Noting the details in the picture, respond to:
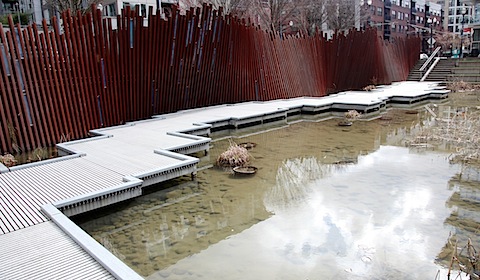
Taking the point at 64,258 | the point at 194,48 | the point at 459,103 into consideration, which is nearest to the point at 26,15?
the point at 194,48

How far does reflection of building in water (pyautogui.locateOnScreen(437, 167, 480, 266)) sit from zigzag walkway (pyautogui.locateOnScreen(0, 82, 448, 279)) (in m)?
3.24

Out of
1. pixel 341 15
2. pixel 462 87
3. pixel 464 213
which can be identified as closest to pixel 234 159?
pixel 464 213

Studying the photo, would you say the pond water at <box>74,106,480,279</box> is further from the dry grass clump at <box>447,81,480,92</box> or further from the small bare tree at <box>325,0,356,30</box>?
the small bare tree at <box>325,0,356,30</box>

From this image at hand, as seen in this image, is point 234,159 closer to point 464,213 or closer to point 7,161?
point 464,213

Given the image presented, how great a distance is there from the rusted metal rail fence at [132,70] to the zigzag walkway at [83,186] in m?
0.76

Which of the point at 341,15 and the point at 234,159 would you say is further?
the point at 341,15

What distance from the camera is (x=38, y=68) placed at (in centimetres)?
786

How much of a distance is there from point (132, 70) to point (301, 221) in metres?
6.55

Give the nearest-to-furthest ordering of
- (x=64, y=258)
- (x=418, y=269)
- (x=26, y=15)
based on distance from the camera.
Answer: (x=64, y=258), (x=418, y=269), (x=26, y=15)

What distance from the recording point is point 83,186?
5.05 metres

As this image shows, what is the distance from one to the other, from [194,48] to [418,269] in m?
8.74

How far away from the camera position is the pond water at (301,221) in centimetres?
374

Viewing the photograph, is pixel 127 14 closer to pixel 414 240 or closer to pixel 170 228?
pixel 170 228

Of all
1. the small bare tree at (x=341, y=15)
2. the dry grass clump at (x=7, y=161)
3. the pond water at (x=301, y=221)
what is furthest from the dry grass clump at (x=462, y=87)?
the dry grass clump at (x=7, y=161)
